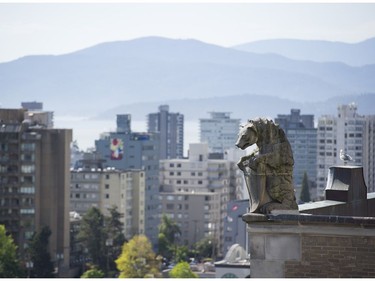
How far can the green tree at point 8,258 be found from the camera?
91.8 meters

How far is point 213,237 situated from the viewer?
461ft

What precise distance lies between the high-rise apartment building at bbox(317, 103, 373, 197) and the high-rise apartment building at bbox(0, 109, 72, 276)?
1781 inches

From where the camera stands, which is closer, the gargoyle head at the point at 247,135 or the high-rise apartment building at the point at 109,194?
the gargoyle head at the point at 247,135

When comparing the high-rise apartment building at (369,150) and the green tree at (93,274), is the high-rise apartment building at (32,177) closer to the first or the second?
the green tree at (93,274)

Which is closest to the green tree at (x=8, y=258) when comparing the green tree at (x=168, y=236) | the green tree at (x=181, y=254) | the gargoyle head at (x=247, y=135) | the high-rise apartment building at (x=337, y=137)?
the green tree at (x=181, y=254)

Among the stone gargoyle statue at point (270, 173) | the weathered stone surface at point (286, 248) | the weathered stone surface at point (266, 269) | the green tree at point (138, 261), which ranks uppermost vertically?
the stone gargoyle statue at point (270, 173)

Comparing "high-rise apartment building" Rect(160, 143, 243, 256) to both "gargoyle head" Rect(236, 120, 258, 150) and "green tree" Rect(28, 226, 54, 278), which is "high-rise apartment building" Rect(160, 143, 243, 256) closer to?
"green tree" Rect(28, 226, 54, 278)

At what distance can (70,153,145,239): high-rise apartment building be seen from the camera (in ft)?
454

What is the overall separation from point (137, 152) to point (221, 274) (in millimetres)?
79377

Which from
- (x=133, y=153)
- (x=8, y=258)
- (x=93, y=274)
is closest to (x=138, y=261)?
(x=93, y=274)

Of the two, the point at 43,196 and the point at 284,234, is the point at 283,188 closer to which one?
the point at 284,234

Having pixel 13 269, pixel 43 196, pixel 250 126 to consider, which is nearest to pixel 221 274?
pixel 13 269

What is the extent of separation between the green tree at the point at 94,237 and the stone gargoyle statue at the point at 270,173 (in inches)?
3838

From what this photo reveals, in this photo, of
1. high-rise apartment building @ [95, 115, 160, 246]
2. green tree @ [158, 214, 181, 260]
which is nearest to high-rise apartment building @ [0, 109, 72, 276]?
green tree @ [158, 214, 181, 260]
